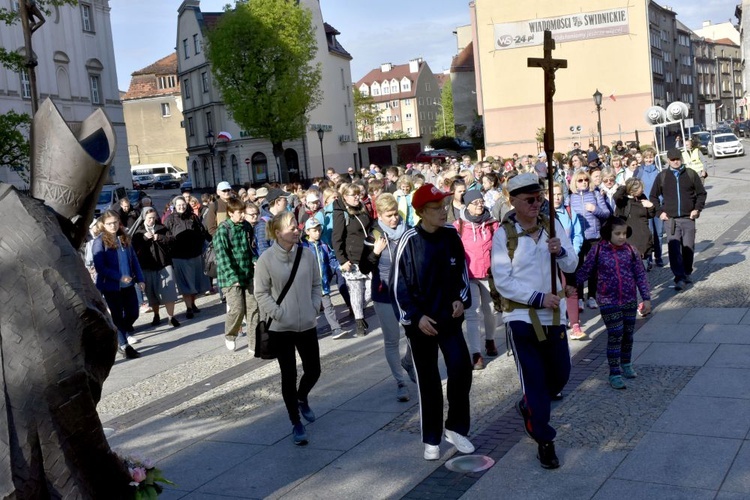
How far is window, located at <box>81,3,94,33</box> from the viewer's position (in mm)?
50656

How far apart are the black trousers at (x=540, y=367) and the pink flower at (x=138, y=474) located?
279 cm

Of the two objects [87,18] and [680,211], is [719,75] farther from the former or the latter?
[680,211]

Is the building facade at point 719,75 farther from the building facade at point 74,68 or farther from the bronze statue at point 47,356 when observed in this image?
the bronze statue at point 47,356

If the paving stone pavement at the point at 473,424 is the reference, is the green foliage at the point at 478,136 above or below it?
above

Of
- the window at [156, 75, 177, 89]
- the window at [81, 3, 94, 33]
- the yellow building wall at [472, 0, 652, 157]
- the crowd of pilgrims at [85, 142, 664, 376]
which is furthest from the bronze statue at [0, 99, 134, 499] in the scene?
the window at [156, 75, 177, 89]

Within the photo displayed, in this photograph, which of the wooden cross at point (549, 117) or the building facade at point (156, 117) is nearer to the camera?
the wooden cross at point (549, 117)

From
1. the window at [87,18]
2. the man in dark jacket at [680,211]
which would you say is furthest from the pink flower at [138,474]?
the window at [87,18]

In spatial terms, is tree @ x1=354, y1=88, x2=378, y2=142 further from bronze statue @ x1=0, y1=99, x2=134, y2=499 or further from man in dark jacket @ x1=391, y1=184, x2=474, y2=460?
bronze statue @ x1=0, y1=99, x2=134, y2=499

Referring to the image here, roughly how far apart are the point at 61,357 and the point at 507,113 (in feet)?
204

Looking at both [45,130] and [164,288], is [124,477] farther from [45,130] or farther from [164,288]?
[164,288]

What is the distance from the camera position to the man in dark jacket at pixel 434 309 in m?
5.98

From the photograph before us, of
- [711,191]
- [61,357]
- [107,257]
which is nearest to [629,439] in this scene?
[61,357]

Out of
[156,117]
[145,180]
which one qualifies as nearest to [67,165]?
[145,180]

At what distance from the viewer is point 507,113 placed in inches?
2484
